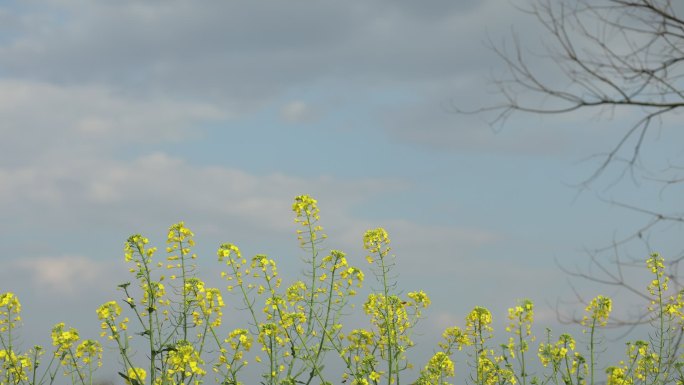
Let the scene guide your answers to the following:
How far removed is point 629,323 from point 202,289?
3.75 meters

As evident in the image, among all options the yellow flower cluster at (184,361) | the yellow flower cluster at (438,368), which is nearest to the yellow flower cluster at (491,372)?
the yellow flower cluster at (438,368)

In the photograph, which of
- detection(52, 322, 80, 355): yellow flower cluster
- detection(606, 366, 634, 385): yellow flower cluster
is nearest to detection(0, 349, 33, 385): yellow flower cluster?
detection(52, 322, 80, 355): yellow flower cluster

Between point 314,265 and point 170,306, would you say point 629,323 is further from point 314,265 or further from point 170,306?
point 170,306

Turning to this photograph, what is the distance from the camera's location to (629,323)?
5.21 metres

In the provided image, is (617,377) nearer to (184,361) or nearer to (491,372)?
(491,372)

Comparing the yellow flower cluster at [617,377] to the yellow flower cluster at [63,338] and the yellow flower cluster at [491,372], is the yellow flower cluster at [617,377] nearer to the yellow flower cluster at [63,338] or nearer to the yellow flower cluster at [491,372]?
the yellow flower cluster at [491,372]

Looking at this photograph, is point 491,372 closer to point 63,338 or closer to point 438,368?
point 438,368

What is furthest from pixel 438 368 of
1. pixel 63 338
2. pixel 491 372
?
pixel 63 338

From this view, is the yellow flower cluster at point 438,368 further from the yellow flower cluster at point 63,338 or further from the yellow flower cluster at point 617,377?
the yellow flower cluster at point 63,338

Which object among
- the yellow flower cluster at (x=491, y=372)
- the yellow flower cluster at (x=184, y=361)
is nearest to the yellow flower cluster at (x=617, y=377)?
the yellow flower cluster at (x=491, y=372)

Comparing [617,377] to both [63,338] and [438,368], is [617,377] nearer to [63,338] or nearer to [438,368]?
[438,368]

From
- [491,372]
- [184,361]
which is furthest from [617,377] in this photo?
[184,361]

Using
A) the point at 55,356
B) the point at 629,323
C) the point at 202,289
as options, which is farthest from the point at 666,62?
the point at 55,356

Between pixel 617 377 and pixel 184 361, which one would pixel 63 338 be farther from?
pixel 617 377
